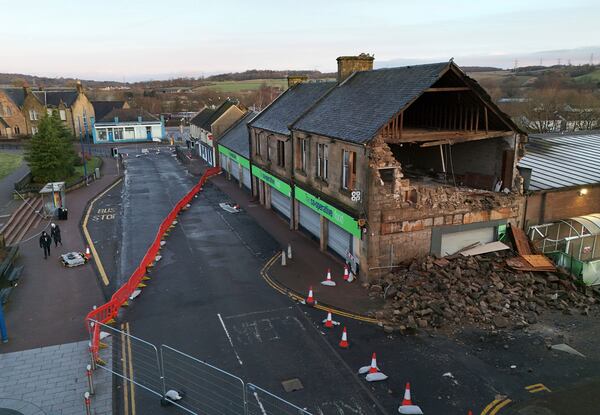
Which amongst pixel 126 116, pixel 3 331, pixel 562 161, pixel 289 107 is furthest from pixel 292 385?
pixel 126 116

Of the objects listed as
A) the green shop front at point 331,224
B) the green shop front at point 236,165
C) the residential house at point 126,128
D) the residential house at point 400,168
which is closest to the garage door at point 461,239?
the residential house at point 400,168

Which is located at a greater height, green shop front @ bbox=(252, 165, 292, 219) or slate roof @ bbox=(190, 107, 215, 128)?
slate roof @ bbox=(190, 107, 215, 128)

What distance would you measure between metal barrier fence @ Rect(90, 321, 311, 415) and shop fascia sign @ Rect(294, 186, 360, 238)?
29.1 feet

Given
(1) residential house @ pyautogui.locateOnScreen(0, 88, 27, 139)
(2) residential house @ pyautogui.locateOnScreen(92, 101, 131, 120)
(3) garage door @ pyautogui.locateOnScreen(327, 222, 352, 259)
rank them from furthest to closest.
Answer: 1. (2) residential house @ pyautogui.locateOnScreen(92, 101, 131, 120)
2. (1) residential house @ pyautogui.locateOnScreen(0, 88, 27, 139)
3. (3) garage door @ pyautogui.locateOnScreen(327, 222, 352, 259)

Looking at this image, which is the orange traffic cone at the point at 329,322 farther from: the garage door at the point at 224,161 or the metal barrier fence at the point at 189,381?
the garage door at the point at 224,161

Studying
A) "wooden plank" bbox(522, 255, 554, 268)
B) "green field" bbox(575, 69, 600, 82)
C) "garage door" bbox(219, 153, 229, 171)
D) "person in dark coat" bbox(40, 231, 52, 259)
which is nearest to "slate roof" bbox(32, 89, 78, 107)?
"garage door" bbox(219, 153, 229, 171)

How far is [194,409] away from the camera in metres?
11.6

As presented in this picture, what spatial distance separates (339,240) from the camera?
22.3 meters

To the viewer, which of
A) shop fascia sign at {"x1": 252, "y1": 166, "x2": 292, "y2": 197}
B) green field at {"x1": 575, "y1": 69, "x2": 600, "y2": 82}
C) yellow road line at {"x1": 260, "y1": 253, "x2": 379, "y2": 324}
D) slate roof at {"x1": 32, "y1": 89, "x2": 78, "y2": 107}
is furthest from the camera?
green field at {"x1": 575, "y1": 69, "x2": 600, "y2": 82}

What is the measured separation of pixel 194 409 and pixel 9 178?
130ft

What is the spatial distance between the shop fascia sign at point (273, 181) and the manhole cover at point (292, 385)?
15593 mm

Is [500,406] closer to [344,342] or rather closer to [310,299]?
[344,342]

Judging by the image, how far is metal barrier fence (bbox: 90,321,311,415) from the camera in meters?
11.7

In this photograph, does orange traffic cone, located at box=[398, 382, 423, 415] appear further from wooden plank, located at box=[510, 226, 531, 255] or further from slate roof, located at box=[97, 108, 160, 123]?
slate roof, located at box=[97, 108, 160, 123]
